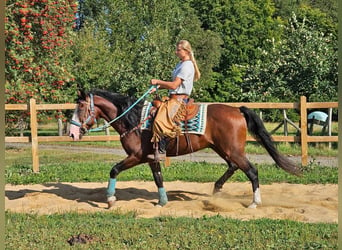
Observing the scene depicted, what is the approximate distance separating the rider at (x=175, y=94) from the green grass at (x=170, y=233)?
1409 millimetres

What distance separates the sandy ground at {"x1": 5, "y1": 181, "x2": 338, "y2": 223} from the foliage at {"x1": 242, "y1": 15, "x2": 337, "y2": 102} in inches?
399

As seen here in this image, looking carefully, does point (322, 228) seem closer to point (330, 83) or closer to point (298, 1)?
point (330, 83)

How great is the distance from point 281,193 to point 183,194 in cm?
172

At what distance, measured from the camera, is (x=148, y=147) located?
22.8 ft

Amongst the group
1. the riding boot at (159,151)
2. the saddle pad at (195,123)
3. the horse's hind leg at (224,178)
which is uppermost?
the saddle pad at (195,123)

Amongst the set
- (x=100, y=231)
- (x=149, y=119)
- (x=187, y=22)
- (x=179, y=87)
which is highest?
(x=187, y=22)

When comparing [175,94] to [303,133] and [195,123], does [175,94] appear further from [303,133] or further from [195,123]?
[303,133]

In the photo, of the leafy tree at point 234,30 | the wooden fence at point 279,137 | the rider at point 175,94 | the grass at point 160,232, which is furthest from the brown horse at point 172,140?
the leafy tree at point 234,30

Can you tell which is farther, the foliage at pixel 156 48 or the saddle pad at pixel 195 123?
the foliage at pixel 156 48

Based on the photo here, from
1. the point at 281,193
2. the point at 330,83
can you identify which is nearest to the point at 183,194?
the point at 281,193

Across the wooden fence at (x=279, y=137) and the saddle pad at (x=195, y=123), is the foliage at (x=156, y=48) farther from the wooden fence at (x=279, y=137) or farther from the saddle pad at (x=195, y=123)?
the saddle pad at (x=195, y=123)

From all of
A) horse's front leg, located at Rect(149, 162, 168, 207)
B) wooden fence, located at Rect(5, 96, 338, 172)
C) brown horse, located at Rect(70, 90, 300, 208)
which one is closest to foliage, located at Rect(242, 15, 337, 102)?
wooden fence, located at Rect(5, 96, 338, 172)

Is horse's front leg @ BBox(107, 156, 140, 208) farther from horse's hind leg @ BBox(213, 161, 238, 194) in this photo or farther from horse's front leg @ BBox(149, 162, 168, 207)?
horse's hind leg @ BBox(213, 161, 238, 194)

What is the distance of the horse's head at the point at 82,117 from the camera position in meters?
6.75
